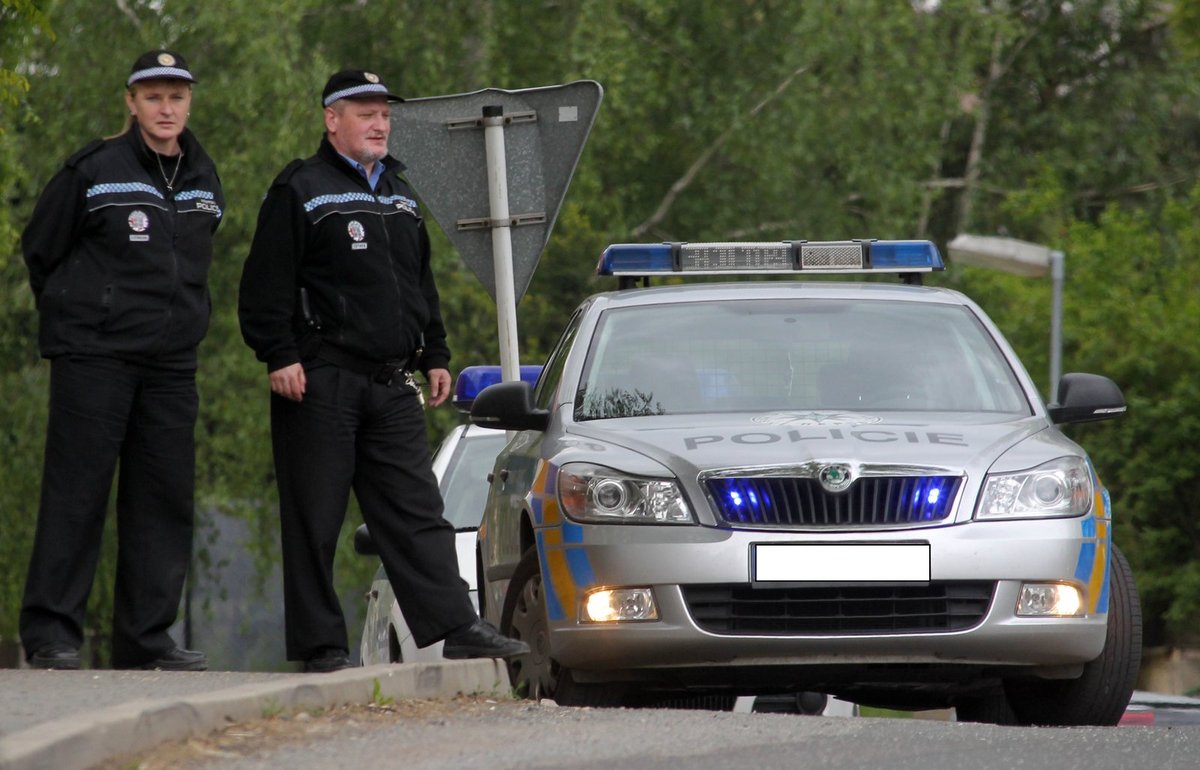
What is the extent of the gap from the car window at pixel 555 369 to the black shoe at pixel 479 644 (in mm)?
1226

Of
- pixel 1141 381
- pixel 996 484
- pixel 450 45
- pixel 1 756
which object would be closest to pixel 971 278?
pixel 1141 381

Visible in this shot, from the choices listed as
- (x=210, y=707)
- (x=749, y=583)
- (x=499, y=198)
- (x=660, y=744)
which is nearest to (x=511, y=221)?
(x=499, y=198)

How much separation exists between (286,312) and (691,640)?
1650mm

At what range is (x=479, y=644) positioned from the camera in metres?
7.64

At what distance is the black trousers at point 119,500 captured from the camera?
7477 millimetres

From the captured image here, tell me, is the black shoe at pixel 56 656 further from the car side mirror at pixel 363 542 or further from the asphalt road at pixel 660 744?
the car side mirror at pixel 363 542

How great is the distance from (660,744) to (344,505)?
1.99 metres

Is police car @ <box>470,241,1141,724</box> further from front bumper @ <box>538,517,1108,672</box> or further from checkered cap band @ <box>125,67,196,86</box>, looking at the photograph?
checkered cap band @ <box>125,67,196,86</box>

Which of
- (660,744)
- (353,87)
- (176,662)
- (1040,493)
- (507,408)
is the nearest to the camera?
(660,744)

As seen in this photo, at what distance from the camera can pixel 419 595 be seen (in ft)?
25.2

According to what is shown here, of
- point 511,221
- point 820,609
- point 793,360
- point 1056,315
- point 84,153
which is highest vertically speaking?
point 84,153

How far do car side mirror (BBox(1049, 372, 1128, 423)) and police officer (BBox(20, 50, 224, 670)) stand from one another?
3.01 metres

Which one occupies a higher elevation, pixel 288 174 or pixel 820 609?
pixel 288 174

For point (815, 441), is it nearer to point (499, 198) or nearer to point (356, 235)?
point (356, 235)
